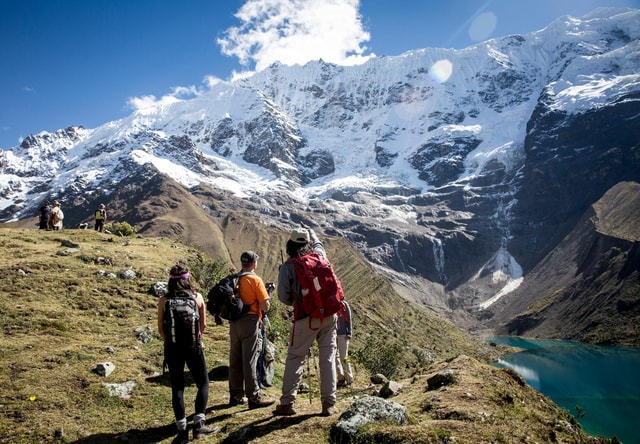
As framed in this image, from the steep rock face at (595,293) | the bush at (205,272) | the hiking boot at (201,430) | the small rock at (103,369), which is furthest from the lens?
the steep rock face at (595,293)

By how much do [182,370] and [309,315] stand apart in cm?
255

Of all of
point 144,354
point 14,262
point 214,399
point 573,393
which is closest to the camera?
point 214,399

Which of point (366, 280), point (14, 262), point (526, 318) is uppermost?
point (14, 262)

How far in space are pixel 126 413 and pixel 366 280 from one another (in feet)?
462

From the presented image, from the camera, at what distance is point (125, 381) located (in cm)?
1023

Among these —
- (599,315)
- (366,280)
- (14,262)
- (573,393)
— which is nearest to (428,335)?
(366,280)

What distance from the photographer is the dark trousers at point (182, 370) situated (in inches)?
304

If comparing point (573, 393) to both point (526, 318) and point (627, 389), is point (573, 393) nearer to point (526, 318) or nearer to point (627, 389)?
point (627, 389)

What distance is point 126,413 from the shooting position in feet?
30.0

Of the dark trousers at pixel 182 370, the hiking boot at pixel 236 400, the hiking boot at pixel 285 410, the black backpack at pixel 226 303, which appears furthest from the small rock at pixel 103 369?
the hiking boot at pixel 285 410

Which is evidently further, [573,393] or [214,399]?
[573,393]

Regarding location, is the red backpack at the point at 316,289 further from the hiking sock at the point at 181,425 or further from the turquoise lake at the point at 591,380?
the turquoise lake at the point at 591,380

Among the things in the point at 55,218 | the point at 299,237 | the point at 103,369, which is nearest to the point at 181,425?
the point at 103,369

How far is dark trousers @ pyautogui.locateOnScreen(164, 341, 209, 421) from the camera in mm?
7723
